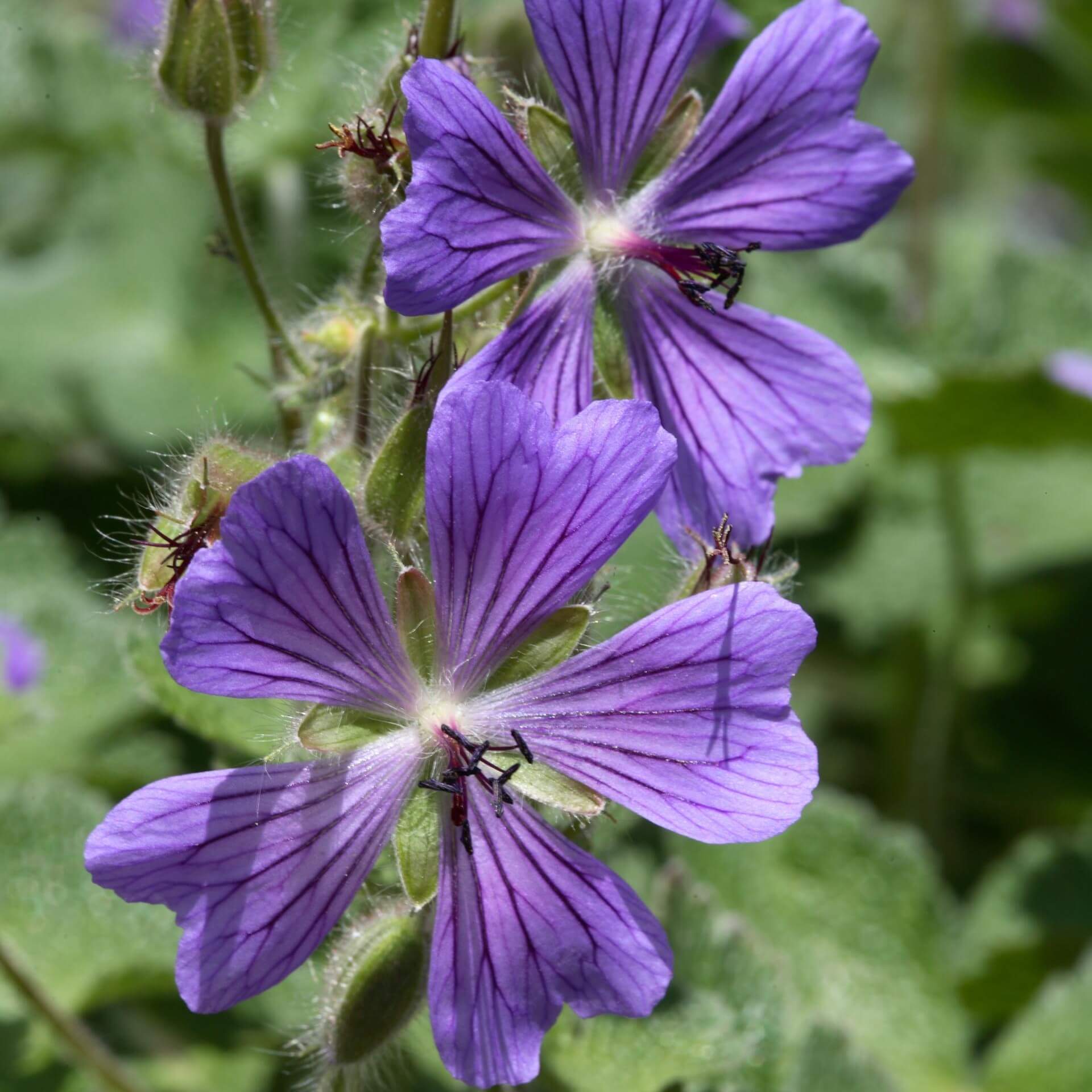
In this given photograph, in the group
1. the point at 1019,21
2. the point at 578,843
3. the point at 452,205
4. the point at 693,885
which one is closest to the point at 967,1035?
the point at 693,885

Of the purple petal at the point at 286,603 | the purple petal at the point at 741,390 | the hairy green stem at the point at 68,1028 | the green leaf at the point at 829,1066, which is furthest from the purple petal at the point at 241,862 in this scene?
the green leaf at the point at 829,1066

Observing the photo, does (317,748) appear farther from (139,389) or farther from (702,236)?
(139,389)

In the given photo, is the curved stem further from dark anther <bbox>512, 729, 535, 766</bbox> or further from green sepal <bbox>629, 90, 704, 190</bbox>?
dark anther <bbox>512, 729, 535, 766</bbox>

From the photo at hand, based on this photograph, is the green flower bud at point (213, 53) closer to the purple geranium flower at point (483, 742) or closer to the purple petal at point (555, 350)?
the purple petal at point (555, 350)

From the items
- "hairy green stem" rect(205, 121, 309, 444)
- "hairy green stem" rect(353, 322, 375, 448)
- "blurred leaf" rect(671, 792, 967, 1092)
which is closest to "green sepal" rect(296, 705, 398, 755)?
"hairy green stem" rect(353, 322, 375, 448)

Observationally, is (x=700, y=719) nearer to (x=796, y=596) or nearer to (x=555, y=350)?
(x=555, y=350)
